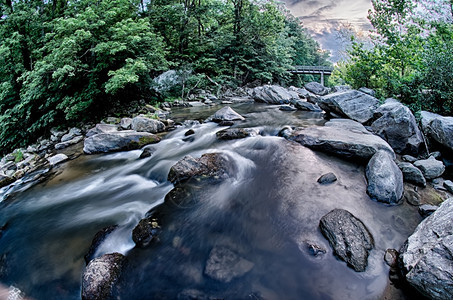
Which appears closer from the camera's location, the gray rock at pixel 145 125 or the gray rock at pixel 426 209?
the gray rock at pixel 426 209

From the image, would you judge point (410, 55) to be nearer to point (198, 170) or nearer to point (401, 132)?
point (401, 132)

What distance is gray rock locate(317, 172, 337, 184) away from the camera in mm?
4043

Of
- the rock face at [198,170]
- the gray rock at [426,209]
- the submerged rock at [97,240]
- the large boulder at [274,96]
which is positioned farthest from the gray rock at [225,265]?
the large boulder at [274,96]

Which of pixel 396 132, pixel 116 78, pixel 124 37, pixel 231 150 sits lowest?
pixel 396 132

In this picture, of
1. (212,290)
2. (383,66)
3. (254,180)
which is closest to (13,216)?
(212,290)

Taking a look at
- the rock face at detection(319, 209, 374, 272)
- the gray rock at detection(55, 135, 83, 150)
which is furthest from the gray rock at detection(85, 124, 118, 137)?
the rock face at detection(319, 209, 374, 272)

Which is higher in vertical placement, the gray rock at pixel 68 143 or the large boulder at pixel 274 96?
the gray rock at pixel 68 143

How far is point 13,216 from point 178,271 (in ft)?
11.3

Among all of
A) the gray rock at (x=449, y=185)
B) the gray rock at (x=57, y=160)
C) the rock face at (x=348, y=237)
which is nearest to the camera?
the rock face at (x=348, y=237)

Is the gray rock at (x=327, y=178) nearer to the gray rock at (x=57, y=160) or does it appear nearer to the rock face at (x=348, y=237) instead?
the rock face at (x=348, y=237)

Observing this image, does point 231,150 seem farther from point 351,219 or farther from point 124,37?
point 124,37

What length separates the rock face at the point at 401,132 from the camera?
523 cm

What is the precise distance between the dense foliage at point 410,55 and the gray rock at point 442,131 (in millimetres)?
1698

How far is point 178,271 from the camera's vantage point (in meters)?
2.67
